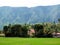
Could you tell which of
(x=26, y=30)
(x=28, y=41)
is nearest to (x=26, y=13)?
(x=26, y=30)

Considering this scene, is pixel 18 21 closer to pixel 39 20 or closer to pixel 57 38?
pixel 39 20

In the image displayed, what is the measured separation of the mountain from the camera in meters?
8.19

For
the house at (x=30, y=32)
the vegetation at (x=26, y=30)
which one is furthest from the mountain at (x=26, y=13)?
the house at (x=30, y=32)

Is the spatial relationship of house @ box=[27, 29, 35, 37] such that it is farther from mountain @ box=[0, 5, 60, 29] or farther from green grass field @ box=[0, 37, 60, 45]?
mountain @ box=[0, 5, 60, 29]

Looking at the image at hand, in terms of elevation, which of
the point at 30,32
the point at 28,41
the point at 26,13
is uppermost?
the point at 26,13

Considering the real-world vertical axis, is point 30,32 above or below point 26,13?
below

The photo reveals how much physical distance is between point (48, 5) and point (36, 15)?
61 centimetres

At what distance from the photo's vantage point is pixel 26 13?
321 inches

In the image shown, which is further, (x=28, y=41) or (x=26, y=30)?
(x=28, y=41)

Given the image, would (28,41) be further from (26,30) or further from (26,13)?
(26,13)

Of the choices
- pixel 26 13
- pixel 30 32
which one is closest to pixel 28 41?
pixel 30 32

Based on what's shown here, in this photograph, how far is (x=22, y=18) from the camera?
8.23 m

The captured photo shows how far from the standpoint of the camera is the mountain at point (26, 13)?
8.19 m

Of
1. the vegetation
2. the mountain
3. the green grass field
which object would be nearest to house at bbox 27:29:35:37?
the vegetation
